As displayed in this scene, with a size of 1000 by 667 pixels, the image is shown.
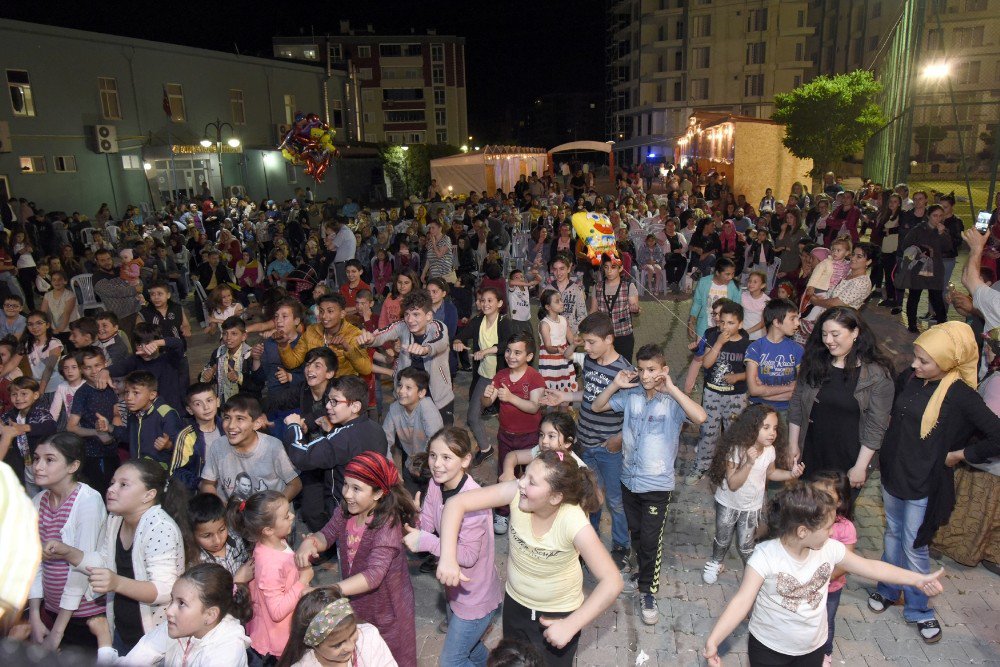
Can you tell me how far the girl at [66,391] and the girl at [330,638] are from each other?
3711 mm

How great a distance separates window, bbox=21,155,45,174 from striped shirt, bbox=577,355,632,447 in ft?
82.4

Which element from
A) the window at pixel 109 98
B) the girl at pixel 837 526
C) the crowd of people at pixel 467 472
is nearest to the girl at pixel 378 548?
the crowd of people at pixel 467 472

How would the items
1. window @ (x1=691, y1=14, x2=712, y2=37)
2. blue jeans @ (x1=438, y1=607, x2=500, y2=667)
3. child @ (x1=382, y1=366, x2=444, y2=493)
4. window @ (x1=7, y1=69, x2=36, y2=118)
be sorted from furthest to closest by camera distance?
window @ (x1=691, y1=14, x2=712, y2=37), window @ (x1=7, y1=69, x2=36, y2=118), child @ (x1=382, y1=366, x2=444, y2=493), blue jeans @ (x1=438, y1=607, x2=500, y2=667)

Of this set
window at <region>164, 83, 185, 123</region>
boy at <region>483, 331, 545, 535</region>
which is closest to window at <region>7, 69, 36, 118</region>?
window at <region>164, 83, 185, 123</region>

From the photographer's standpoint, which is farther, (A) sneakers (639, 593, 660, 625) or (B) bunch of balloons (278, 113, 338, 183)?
(B) bunch of balloons (278, 113, 338, 183)

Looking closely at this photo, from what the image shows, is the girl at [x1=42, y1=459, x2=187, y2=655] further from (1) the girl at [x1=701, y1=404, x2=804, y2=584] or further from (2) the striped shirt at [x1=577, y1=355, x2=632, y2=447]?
(1) the girl at [x1=701, y1=404, x2=804, y2=584]

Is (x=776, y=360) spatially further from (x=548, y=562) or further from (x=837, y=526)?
(x=548, y=562)

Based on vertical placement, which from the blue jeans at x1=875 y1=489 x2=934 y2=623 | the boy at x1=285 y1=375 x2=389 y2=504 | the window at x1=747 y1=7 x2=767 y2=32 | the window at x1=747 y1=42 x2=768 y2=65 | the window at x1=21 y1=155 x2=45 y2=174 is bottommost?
the blue jeans at x1=875 y1=489 x2=934 y2=623

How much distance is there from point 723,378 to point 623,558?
6.10ft

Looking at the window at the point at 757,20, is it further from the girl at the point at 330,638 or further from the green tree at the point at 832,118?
the girl at the point at 330,638

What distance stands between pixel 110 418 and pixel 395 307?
3.12m

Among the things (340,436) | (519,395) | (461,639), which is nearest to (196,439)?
(340,436)

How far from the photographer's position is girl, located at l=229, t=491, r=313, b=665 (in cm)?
331

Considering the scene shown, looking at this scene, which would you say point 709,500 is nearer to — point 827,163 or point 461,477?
point 461,477
